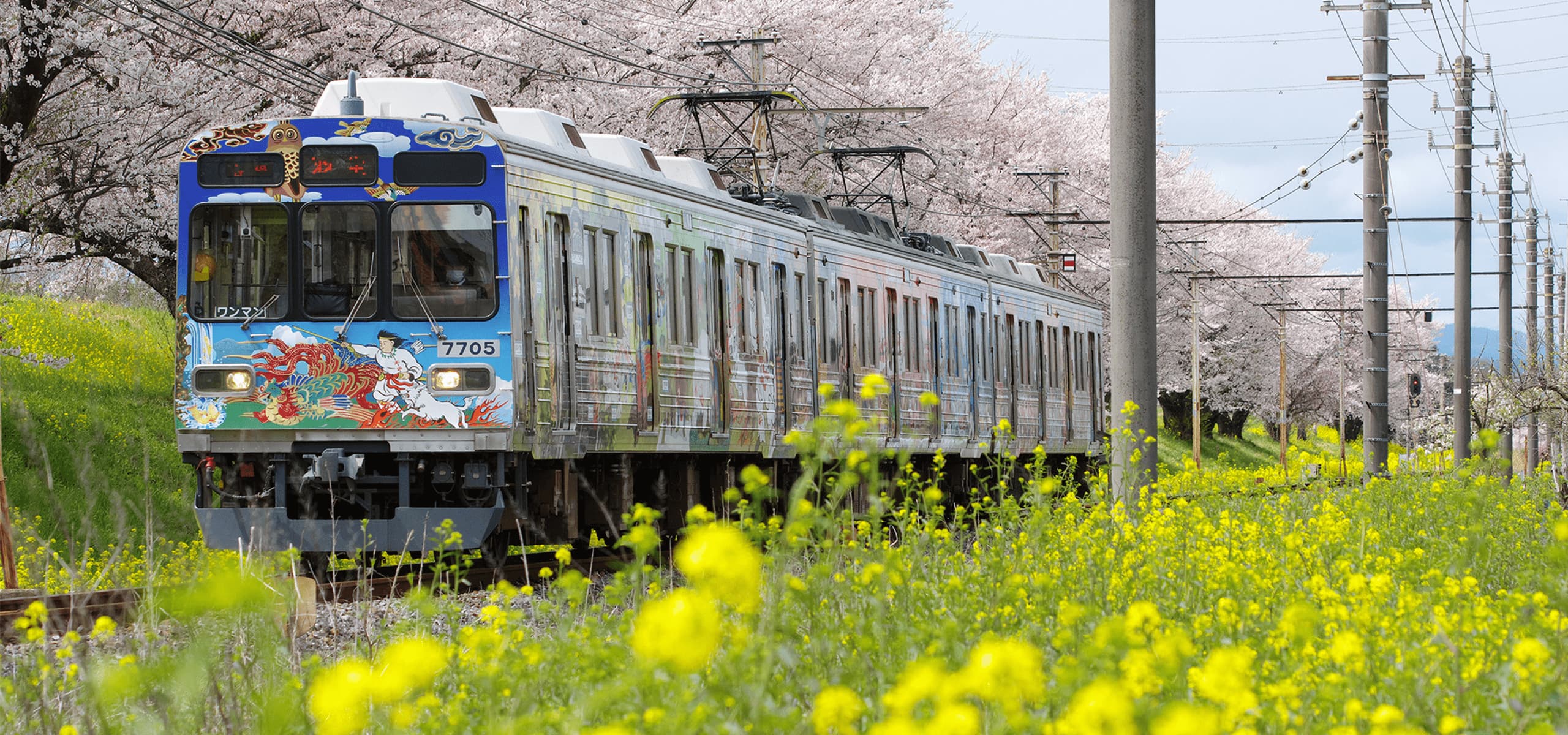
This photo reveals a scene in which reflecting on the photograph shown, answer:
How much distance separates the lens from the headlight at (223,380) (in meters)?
9.30

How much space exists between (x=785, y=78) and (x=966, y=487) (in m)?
9.59

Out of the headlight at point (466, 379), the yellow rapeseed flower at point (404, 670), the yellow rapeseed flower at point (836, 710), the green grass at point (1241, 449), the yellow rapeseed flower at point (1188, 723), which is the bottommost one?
the green grass at point (1241, 449)

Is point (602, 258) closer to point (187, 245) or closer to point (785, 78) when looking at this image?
point (187, 245)

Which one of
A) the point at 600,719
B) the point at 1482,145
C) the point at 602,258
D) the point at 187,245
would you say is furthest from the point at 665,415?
the point at 1482,145

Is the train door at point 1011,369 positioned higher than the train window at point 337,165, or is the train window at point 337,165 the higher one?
the train window at point 337,165

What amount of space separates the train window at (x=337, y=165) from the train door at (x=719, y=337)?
9.99ft

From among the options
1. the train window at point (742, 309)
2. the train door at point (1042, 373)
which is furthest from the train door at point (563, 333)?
the train door at point (1042, 373)

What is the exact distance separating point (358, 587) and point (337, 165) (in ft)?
13.2

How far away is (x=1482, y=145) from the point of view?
2650 centimetres

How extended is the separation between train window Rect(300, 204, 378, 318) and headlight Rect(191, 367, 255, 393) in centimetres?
47

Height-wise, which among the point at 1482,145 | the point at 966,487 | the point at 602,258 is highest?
the point at 1482,145

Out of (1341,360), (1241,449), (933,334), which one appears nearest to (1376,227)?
(933,334)

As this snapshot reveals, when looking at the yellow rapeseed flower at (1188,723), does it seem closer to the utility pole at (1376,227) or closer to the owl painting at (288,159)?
the owl painting at (288,159)

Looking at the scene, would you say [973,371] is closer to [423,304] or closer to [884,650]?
[423,304]
